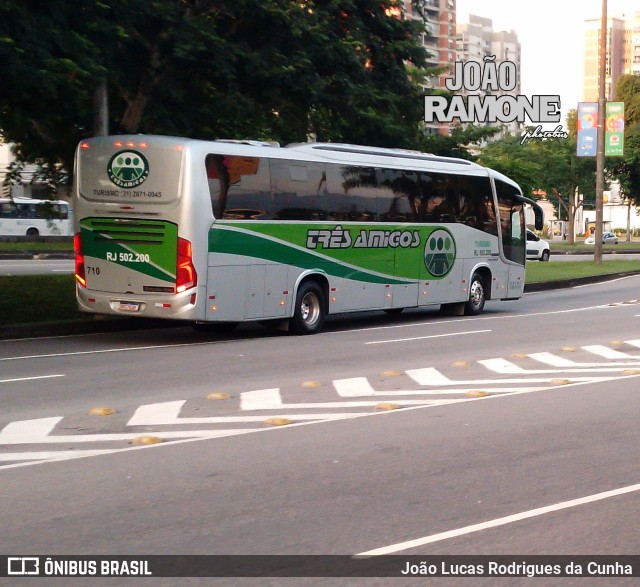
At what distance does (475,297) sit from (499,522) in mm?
18111

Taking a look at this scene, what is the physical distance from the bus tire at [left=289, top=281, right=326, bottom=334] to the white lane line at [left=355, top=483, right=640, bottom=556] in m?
12.3

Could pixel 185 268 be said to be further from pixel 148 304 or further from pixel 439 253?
pixel 439 253

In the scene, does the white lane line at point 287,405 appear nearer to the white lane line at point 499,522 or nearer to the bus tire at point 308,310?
the white lane line at point 499,522

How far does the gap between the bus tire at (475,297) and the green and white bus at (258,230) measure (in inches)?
24.4

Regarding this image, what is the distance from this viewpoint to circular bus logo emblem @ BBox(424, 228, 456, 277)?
75.6 feet

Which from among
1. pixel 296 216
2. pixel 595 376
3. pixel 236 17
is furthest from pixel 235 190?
pixel 595 376

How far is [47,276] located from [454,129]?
1980cm

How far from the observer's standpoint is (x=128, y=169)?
704 inches

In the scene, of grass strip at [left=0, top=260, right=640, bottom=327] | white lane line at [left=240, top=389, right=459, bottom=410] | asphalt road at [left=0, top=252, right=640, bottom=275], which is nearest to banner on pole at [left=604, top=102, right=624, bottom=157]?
asphalt road at [left=0, top=252, right=640, bottom=275]

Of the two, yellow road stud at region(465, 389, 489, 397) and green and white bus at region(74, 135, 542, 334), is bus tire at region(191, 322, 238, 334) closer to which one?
green and white bus at region(74, 135, 542, 334)

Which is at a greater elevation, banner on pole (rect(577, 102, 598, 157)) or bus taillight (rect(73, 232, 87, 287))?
banner on pole (rect(577, 102, 598, 157))

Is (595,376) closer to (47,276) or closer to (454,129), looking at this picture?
(47,276)

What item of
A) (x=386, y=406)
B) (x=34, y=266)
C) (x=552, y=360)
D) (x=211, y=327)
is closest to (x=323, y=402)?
(x=386, y=406)

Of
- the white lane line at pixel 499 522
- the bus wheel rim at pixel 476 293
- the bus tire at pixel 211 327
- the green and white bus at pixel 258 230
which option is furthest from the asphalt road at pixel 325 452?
the bus wheel rim at pixel 476 293
